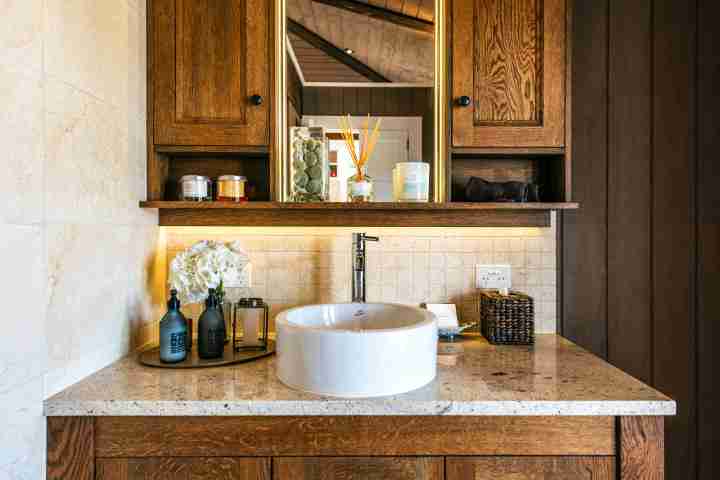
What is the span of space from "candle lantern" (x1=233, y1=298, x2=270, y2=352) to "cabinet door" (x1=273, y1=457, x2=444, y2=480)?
39 centimetres

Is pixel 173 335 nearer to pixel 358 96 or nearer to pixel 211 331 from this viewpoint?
pixel 211 331

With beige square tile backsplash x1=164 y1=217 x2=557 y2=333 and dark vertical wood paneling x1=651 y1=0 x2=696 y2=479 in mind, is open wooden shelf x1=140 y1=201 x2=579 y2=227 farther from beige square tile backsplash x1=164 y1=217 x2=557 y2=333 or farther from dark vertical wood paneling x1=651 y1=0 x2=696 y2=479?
dark vertical wood paneling x1=651 y1=0 x2=696 y2=479

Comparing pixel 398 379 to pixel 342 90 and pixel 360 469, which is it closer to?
pixel 360 469

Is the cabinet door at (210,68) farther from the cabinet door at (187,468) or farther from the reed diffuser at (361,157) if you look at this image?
the cabinet door at (187,468)

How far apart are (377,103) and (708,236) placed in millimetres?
1202

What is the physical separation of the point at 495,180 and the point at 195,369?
1095 mm

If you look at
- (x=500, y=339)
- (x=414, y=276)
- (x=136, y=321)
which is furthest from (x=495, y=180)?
(x=136, y=321)

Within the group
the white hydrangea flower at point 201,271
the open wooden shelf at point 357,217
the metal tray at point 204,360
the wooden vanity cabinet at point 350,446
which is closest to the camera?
the wooden vanity cabinet at point 350,446

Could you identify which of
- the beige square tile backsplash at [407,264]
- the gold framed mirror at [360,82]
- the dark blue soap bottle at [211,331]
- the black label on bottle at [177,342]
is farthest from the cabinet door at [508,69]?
the black label on bottle at [177,342]

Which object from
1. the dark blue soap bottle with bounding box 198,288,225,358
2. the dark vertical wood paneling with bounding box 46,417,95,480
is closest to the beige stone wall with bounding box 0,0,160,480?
the dark vertical wood paneling with bounding box 46,417,95,480

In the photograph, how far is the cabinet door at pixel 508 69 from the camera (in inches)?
49.3

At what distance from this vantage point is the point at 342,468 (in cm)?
89

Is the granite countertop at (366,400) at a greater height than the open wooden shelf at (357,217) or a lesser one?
lesser

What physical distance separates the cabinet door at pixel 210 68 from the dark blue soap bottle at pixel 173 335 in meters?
0.50
